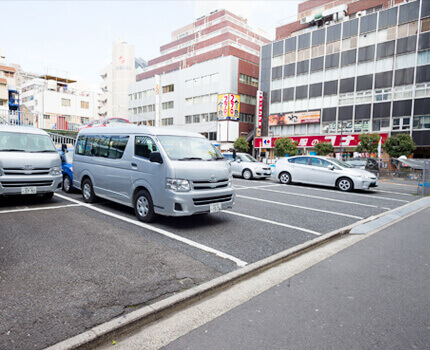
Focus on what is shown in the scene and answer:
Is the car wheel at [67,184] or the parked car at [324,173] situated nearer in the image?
the car wheel at [67,184]

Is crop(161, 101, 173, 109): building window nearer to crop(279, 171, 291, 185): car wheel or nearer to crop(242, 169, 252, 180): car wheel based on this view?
crop(242, 169, 252, 180): car wheel

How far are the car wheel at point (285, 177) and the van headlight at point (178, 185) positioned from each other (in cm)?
1007

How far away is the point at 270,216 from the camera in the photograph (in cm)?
732

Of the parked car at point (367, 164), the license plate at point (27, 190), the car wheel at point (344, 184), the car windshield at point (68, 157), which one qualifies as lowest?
the car wheel at point (344, 184)

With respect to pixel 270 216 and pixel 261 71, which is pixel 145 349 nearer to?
pixel 270 216

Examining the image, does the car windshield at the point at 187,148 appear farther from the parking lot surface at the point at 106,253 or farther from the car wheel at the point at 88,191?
the car wheel at the point at 88,191

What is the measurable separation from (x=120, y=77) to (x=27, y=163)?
250 ft

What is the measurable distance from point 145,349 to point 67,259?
7.43 feet

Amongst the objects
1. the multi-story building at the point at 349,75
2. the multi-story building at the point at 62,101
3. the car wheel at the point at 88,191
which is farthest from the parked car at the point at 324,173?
the multi-story building at the point at 62,101

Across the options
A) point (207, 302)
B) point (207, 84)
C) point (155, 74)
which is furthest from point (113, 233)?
point (155, 74)

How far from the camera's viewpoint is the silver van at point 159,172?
5633 millimetres

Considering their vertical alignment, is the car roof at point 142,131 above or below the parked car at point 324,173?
above

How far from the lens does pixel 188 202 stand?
557 cm

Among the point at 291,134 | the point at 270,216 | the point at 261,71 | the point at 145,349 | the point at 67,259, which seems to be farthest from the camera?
the point at 261,71
